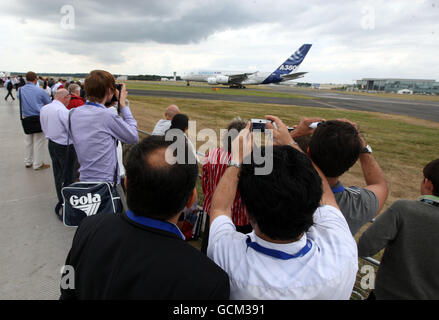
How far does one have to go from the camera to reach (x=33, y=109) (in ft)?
17.5

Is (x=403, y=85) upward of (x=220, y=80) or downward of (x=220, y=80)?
upward

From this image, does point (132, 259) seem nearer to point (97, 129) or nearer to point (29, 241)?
point (97, 129)

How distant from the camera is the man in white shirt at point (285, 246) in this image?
39.4 inches

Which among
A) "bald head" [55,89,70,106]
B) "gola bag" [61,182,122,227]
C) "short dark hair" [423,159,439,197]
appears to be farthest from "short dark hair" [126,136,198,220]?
"bald head" [55,89,70,106]

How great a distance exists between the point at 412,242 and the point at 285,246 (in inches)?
39.6

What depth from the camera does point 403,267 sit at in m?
1.56

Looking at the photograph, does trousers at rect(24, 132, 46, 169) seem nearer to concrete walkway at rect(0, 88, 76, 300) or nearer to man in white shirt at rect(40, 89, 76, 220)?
concrete walkway at rect(0, 88, 76, 300)

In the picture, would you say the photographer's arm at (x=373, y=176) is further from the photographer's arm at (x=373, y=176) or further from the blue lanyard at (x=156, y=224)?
the blue lanyard at (x=156, y=224)

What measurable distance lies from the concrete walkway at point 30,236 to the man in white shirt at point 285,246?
7.41 ft

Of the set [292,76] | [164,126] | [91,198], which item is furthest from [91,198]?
[292,76]

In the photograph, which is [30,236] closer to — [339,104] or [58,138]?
[58,138]

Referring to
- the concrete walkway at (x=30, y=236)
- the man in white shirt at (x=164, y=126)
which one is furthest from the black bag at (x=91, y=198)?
the man in white shirt at (x=164, y=126)
